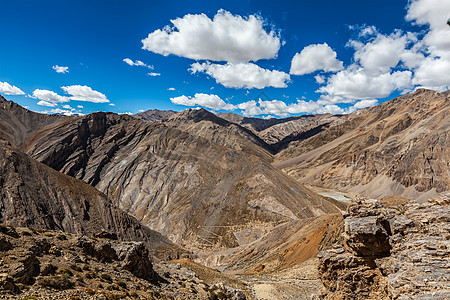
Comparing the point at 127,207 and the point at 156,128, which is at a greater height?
the point at 156,128

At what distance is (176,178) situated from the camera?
77.8 metres

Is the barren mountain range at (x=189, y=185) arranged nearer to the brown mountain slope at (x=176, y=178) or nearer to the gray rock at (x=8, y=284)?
the brown mountain slope at (x=176, y=178)

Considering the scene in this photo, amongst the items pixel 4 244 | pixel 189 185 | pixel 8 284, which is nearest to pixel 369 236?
pixel 8 284

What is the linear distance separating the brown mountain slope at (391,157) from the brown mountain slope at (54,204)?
285 feet

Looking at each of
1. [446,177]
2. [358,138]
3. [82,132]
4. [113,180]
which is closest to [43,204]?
[113,180]

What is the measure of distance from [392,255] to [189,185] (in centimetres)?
6610

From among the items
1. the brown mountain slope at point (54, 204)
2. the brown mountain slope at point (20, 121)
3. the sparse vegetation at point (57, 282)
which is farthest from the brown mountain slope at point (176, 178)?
the sparse vegetation at point (57, 282)

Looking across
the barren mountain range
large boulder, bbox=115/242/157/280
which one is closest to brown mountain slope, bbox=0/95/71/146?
the barren mountain range

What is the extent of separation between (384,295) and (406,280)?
8.00ft

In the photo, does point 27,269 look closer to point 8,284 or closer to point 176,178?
point 8,284

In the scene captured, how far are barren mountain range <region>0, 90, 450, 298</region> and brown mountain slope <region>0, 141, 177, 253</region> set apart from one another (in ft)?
0.55

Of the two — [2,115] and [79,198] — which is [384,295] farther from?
[2,115]

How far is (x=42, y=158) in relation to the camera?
250 ft

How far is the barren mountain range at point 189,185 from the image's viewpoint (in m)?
40.7
